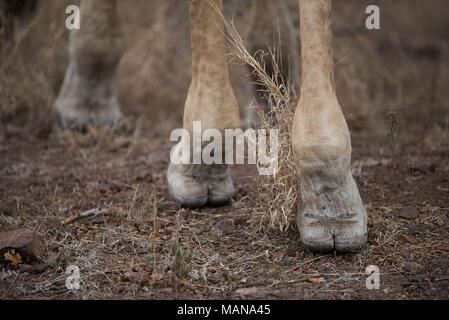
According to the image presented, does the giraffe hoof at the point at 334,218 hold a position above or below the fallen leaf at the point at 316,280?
above

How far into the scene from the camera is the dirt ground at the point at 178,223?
207 centimetres

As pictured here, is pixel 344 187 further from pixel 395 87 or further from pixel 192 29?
pixel 395 87

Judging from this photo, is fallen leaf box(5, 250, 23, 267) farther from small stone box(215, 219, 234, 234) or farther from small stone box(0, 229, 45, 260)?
small stone box(215, 219, 234, 234)

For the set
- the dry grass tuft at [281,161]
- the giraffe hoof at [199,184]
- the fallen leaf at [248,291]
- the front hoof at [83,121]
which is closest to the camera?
the fallen leaf at [248,291]

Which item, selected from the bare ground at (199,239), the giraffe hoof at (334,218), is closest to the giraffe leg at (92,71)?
the bare ground at (199,239)

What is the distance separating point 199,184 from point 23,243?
97 cm

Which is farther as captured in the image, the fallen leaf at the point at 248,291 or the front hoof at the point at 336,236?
the front hoof at the point at 336,236

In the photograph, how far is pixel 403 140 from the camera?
4215 millimetres

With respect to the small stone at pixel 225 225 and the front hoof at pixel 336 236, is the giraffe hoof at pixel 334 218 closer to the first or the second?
the front hoof at pixel 336 236

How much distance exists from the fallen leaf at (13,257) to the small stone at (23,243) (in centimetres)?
2

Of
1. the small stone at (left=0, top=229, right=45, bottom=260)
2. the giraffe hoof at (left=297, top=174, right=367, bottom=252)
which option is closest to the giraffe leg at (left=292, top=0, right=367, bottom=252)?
the giraffe hoof at (left=297, top=174, right=367, bottom=252)

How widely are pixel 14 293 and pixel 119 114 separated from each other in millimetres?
2556

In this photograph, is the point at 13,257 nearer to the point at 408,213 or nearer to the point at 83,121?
the point at 408,213

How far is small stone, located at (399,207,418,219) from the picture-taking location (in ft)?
8.59
